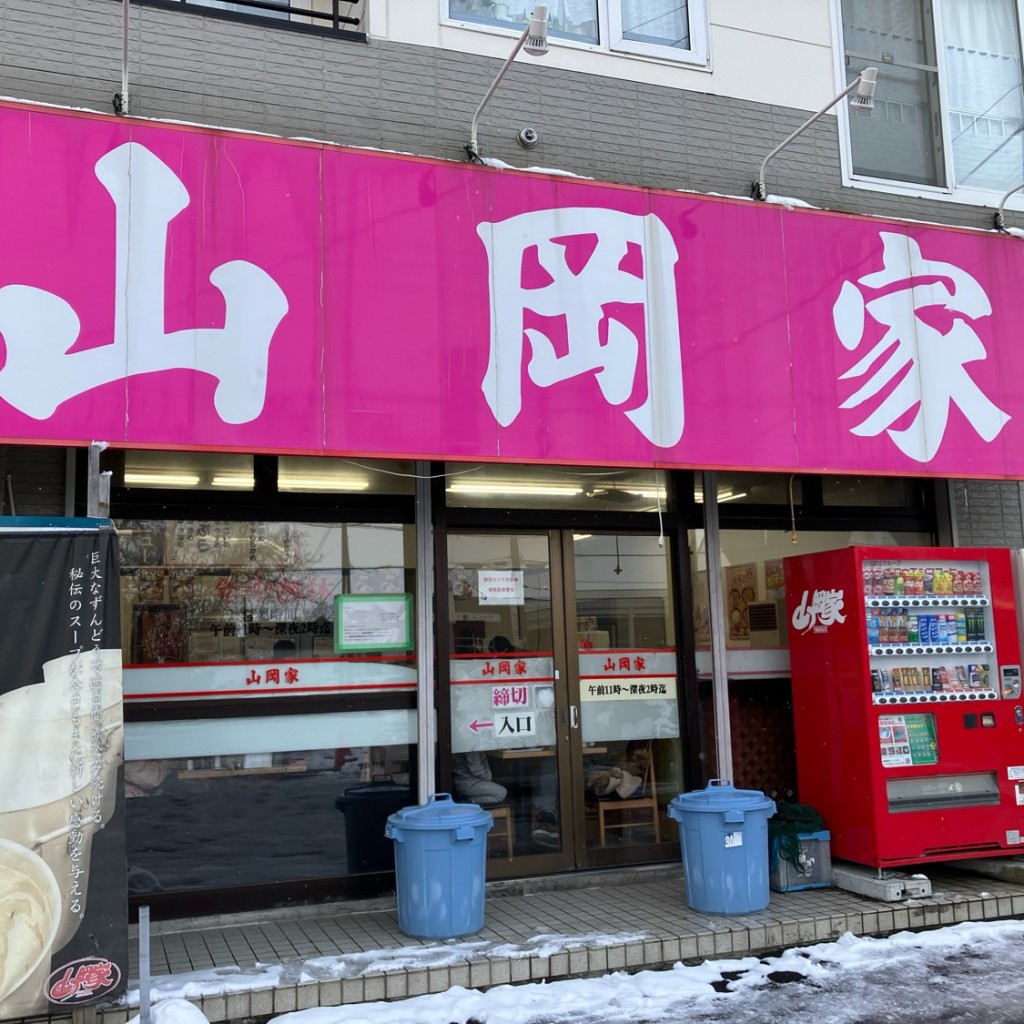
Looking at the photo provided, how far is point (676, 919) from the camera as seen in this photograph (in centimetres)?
676

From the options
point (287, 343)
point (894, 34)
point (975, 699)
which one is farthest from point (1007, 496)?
point (287, 343)

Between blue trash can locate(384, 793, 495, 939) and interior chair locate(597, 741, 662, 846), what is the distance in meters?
1.73

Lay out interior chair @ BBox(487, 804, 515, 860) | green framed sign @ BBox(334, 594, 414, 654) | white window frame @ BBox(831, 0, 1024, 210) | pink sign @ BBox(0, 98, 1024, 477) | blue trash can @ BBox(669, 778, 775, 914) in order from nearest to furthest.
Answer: pink sign @ BBox(0, 98, 1024, 477), blue trash can @ BBox(669, 778, 775, 914), green framed sign @ BBox(334, 594, 414, 654), interior chair @ BBox(487, 804, 515, 860), white window frame @ BBox(831, 0, 1024, 210)

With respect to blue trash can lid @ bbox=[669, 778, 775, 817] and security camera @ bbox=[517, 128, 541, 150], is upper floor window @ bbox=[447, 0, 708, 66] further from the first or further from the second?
blue trash can lid @ bbox=[669, 778, 775, 817]

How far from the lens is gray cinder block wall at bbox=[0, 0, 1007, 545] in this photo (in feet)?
22.7

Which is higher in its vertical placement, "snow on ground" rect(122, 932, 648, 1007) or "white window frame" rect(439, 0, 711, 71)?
"white window frame" rect(439, 0, 711, 71)

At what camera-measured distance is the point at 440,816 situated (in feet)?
21.2

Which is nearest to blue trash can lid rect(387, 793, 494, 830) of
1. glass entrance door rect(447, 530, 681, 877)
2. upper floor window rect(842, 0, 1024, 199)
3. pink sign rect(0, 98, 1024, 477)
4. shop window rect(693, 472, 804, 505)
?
glass entrance door rect(447, 530, 681, 877)

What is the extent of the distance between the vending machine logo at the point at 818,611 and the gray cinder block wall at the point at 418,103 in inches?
81.2

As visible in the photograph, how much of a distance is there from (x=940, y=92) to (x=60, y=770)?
9.12 metres

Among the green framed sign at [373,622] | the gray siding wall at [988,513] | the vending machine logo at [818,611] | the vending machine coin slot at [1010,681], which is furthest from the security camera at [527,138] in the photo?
the vending machine coin slot at [1010,681]

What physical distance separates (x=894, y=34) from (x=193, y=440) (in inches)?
297

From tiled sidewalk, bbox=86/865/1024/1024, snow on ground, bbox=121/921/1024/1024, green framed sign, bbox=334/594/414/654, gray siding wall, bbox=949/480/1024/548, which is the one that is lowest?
snow on ground, bbox=121/921/1024/1024

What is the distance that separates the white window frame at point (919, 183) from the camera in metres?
9.09
